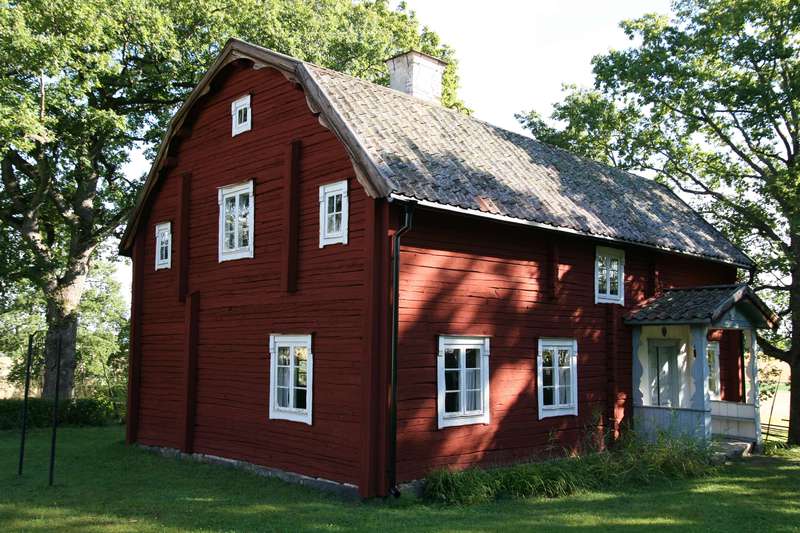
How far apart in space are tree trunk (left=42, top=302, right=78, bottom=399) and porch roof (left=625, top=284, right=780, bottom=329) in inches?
697

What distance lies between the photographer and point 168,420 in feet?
53.5

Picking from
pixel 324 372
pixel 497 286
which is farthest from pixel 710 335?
pixel 324 372

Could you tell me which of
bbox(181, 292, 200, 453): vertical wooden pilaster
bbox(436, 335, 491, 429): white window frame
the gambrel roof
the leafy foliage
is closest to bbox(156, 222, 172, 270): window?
the gambrel roof

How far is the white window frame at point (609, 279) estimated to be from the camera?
1566 cm

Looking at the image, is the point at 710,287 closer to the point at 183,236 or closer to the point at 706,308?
the point at 706,308

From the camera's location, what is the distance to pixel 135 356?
57.5 ft

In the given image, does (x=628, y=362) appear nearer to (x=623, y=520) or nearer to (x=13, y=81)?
(x=623, y=520)

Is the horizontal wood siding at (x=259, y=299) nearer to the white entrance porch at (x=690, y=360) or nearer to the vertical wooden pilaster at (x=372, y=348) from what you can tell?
the vertical wooden pilaster at (x=372, y=348)

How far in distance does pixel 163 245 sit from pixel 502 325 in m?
8.58

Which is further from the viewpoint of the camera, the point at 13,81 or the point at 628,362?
the point at 13,81

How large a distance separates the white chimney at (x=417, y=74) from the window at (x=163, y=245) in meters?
6.35

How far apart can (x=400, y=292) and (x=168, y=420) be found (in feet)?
24.8

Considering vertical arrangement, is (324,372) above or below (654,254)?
below

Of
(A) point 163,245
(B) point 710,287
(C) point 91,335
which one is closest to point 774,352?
(B) point 710,287
